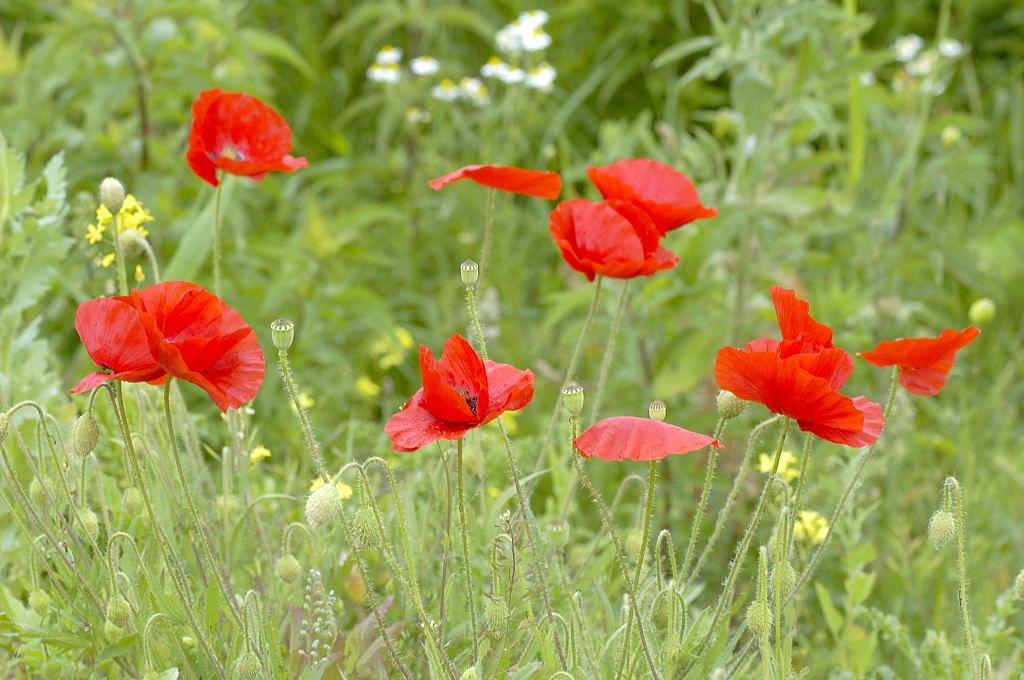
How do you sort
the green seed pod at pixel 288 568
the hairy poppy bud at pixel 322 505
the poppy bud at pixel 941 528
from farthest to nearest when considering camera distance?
the green seed pod at pixel 288 568, the poppy bud at pixel 941 528, the hairy poppy bud at pixel 322 505

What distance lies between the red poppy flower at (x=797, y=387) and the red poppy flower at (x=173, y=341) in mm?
488

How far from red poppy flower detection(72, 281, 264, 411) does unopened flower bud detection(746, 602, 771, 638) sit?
1.82ft

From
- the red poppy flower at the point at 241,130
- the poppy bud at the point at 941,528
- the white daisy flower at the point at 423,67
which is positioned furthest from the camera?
the white daisy flower at the point at 423,67

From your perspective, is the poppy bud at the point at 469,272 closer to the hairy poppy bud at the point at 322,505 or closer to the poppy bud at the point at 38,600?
→ the hairy poppy bud at the point at 322,505

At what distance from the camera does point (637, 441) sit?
4.51 ft

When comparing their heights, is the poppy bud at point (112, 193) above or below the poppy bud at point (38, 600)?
above

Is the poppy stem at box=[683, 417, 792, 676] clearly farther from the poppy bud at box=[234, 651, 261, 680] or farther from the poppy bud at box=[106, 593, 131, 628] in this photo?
the poppy bud at box=[106, 593, 131, 628]

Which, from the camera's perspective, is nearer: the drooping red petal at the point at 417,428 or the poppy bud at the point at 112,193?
the drooping red petal at the point at 417,428

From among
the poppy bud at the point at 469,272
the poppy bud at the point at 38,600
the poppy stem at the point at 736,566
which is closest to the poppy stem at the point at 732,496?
the poppy stem at the point at 736,566

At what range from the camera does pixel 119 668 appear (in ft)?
5.67

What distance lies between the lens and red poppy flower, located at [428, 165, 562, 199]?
1751mm

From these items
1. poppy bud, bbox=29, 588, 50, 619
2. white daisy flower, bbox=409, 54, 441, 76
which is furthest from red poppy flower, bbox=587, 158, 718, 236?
white daisy flower, bbox=409, 54, 441, 76

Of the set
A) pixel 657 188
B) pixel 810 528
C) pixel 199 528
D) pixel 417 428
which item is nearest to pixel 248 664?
pixel 199 528

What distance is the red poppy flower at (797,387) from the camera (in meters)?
1.39
